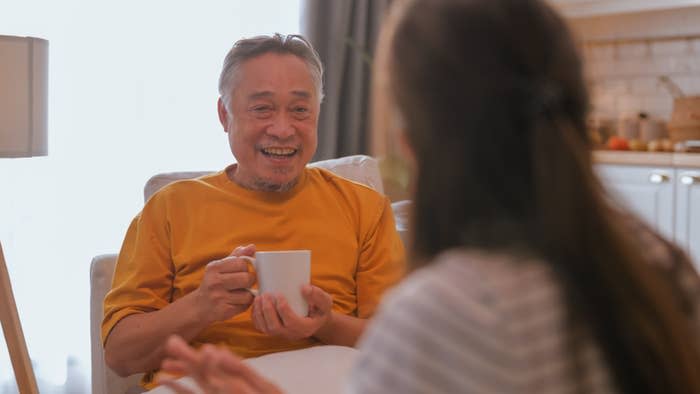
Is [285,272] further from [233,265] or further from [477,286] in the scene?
[477,286]

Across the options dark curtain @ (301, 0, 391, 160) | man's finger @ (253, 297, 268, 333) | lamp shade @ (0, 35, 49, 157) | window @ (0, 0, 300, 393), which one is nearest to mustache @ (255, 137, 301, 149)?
man's finger @ (253, 297, 268, 333)

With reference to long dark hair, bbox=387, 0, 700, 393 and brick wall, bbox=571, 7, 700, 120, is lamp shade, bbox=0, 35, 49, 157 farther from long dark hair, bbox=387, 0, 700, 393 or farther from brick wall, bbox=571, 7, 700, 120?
brick wall, bbox=571, 7, 700, 120

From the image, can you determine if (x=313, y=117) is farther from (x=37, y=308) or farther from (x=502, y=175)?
(x=37, y=308)

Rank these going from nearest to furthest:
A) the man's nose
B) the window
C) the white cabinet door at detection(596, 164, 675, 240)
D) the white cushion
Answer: the white cushion, the man's nose, the window, the white cabinet door at detection(596, 164, 675, 240)

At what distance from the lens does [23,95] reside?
81.8 inches

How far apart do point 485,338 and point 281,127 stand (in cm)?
125

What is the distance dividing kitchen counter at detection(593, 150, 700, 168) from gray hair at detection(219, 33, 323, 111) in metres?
2.15

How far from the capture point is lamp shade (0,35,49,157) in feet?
6.70

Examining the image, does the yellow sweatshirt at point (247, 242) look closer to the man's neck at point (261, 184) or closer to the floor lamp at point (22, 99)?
the man's neck at point (261, 184)

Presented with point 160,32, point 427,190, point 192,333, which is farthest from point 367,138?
point 427,190

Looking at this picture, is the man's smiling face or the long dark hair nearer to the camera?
the long dark hair

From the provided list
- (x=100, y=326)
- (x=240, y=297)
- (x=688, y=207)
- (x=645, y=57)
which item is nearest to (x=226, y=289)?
(x=240, y=297)

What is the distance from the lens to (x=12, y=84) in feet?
6.73

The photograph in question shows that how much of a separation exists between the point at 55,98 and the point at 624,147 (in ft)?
8.62
